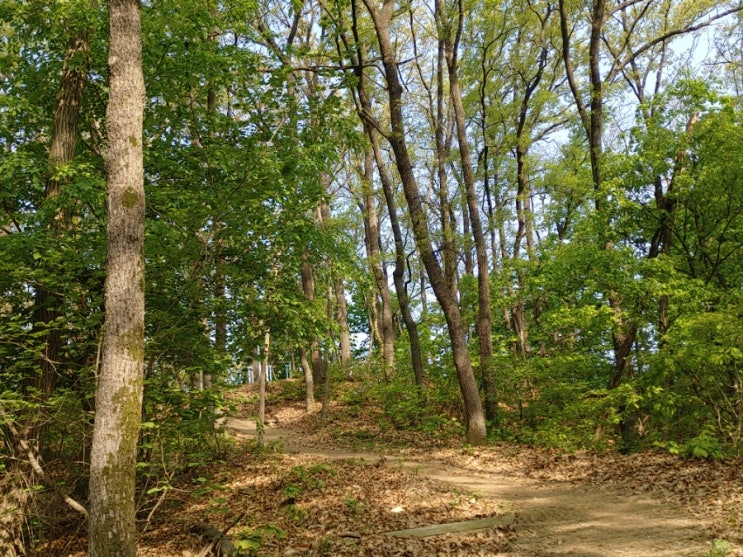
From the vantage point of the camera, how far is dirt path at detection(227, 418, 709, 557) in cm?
523

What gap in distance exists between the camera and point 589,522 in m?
6.19

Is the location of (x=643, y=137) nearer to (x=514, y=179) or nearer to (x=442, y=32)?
(x=442, y=32)

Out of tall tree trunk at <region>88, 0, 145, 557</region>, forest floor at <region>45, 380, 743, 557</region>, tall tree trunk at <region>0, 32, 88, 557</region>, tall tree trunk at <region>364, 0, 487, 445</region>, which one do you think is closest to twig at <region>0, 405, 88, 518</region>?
tall tree trunk at <region>0, 32, 88, 557</region>

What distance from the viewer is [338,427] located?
16.2 m

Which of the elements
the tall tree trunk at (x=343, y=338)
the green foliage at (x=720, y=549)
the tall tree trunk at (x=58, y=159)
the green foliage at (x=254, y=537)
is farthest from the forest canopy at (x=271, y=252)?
the tall tree trunk at (x=343, y=338)

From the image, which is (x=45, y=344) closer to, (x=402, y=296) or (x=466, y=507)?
(x=466, y=507)

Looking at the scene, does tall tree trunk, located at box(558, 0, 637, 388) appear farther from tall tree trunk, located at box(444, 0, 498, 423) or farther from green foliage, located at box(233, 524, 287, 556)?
green foliage, located at box(233, 524, 287, 556)

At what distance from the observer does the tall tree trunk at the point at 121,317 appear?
4.53 meters

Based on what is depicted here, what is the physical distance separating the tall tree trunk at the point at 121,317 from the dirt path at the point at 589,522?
400 centimetres

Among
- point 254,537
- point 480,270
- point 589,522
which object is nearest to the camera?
point 254,537

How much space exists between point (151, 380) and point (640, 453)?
8.52 metres

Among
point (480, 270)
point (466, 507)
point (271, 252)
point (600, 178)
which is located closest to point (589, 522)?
point (466, 507)

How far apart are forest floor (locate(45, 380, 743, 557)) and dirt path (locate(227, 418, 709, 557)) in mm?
16

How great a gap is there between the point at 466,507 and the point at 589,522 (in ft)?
5.08
